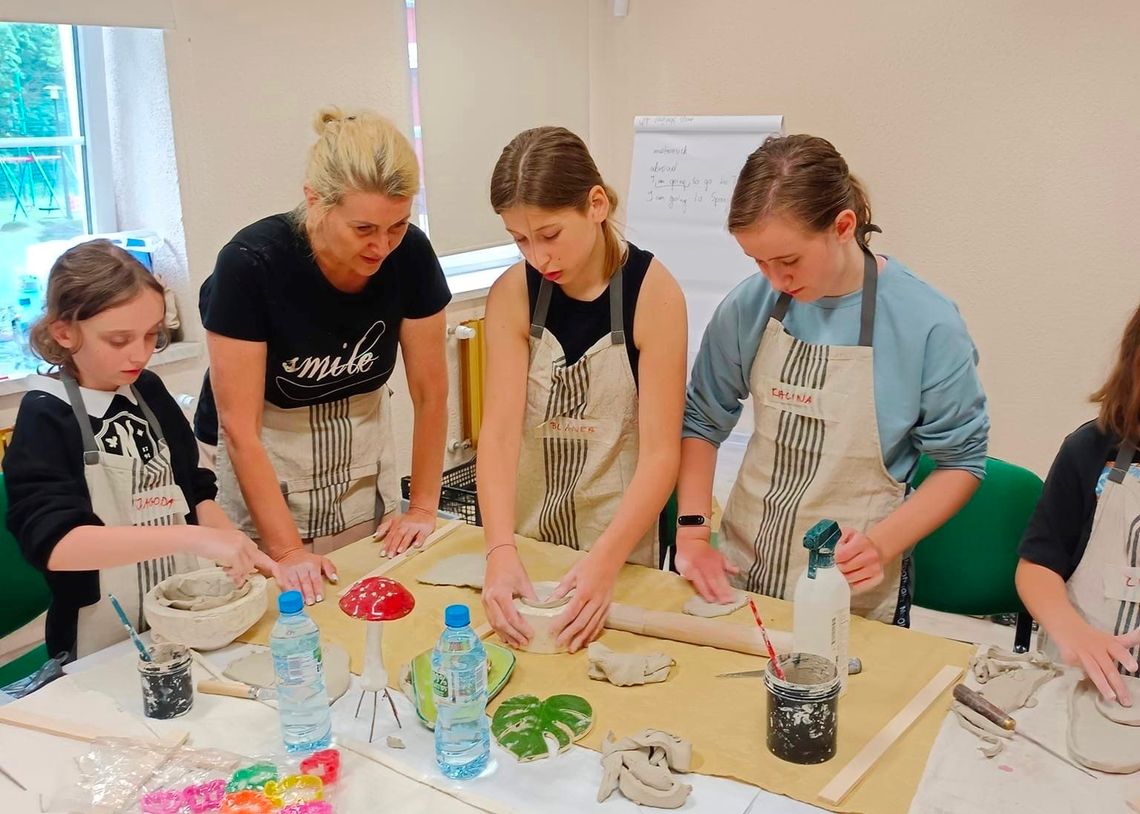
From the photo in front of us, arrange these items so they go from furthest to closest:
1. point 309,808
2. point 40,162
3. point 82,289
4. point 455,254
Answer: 1. point 455,254
2. point 40,162
3. point 82,289
4. point 309,808

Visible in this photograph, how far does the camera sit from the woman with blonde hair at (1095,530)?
4.96 ft

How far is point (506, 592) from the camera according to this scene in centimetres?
153

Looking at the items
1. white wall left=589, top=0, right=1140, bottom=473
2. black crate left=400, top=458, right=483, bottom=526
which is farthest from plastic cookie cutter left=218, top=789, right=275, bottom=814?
white wall left=589, top=0, right=1140, bottom=473

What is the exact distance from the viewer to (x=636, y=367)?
176 cm

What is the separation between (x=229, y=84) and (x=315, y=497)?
1580 millimetres

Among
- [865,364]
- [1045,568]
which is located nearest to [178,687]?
[865,364]

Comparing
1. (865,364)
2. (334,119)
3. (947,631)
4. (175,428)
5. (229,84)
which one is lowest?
(947,631)

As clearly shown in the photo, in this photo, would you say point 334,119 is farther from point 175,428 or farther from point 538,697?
point 538,697

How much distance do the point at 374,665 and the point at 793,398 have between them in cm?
83

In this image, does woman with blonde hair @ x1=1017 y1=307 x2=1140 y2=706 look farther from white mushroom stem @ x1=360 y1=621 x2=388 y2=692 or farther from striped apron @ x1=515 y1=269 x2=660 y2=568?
white mushroom stem @ x1=360 y1=621 x2=388 y2=692

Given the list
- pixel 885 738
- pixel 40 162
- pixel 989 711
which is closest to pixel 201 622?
pixel 885 738

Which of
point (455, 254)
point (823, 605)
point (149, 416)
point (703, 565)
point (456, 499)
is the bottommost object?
point (456, 499)

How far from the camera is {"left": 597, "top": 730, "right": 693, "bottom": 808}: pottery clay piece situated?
1.13 metres

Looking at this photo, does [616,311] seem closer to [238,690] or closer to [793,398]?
[793,398]
